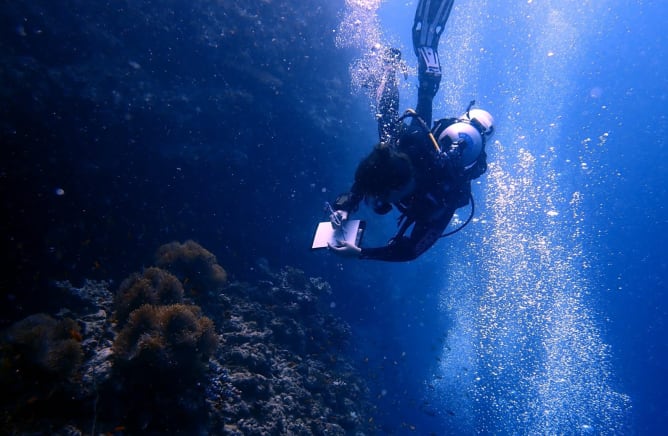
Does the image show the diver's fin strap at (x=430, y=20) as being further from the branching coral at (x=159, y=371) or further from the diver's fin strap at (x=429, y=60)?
the branching coral at (x=159, y=371)

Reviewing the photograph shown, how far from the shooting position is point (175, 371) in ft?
14.5

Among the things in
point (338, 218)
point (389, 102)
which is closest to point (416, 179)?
point (338, 218)

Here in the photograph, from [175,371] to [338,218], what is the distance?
2.73 meters

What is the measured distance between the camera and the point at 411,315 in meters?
22.0

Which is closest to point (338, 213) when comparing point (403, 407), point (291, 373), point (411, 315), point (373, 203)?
point (373, 203)

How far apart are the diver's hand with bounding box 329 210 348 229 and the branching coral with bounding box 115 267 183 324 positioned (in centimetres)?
278

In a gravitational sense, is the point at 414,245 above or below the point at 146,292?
above

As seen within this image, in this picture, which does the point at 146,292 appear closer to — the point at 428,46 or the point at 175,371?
the point at 175,371

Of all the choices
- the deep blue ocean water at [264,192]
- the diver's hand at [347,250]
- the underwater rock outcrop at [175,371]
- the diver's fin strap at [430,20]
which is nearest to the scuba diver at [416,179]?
the diver's hand at [347,250]

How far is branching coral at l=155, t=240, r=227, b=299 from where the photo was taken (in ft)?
21.3

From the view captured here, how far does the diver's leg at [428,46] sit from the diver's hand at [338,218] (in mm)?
2456

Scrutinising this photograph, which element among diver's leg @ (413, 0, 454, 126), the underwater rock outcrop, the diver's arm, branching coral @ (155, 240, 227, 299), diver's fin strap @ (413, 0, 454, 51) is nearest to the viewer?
the underwater rock outcrop

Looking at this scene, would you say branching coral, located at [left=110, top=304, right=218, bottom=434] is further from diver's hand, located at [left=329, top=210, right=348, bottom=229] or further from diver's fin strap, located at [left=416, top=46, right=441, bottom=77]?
diver's fin strap, located at [left=416, top=46, right=441, bottom=77]

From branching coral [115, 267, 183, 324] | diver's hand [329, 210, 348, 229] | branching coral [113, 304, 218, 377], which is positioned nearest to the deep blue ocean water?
branching coral [115, 267, 183, 324]
